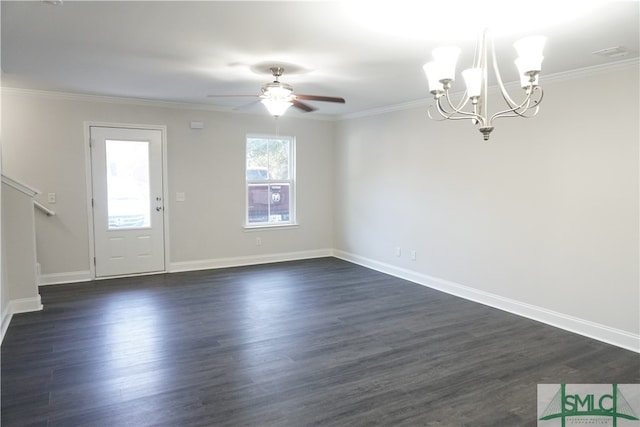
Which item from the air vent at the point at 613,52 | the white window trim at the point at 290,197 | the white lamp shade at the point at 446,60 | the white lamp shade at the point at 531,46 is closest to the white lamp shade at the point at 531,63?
the white lamp shade at the point at 531,46

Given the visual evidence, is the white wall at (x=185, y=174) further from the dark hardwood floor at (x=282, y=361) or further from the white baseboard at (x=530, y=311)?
the white baseboard at (x=530, y=311)

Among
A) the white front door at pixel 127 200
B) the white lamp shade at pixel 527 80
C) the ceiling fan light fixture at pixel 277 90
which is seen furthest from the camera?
the white front door at pixel 127 200

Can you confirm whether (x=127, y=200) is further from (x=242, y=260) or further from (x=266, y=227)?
(x=266, y=227)

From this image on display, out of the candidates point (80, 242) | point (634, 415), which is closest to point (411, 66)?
point (634, 415)

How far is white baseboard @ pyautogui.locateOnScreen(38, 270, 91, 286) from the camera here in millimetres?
5375

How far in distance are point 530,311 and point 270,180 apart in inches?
166

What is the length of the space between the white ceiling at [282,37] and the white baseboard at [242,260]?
2.77 m

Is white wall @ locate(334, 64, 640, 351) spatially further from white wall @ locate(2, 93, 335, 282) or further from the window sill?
the window sill

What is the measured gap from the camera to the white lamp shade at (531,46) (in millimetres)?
2264

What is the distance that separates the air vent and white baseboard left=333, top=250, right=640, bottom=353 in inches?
89.8

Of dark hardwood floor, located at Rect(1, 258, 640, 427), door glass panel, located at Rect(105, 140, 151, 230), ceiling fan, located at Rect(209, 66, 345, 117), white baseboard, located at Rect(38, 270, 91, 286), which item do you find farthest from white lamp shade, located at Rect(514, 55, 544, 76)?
white baseboard, located at Rect(38, 270, 91, 286)

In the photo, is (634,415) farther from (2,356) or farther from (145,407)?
(2,356)

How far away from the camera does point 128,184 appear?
5.80 metres

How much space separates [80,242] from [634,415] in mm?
5907
